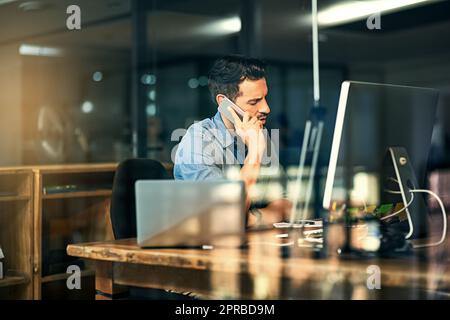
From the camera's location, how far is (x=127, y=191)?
3.00 metres

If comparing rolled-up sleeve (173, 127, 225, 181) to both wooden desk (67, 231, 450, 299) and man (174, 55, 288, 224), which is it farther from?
wooden desk (67, 231, 450, 299)

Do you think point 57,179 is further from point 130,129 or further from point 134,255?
point 134,255

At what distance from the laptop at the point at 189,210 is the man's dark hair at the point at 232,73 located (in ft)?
3.55

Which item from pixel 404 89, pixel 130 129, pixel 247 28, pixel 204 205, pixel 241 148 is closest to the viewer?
pixel 204 205

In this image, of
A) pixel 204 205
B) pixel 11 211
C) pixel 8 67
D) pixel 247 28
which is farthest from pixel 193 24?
pixel 204 205

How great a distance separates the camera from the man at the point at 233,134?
316 centimetres

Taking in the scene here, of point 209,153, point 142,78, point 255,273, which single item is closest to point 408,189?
point 255,273

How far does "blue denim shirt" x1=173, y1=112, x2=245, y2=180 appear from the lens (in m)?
3.15

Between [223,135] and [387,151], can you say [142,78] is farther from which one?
[387,151]

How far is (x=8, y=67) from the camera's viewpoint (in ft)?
11.3

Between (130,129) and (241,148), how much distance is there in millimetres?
839
